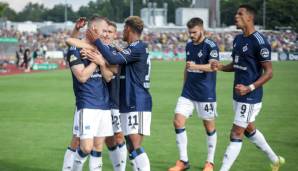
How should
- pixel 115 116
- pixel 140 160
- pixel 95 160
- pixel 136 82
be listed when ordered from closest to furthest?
pixel 95 160
pixel 140 160
pixel 136 82
pixel 115 116

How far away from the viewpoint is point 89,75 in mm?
7699

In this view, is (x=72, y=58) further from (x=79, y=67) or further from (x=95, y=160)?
(x=95, y=160)

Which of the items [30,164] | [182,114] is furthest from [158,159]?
[30,164]

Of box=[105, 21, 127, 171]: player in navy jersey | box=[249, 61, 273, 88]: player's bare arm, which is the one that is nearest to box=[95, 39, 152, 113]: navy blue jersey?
box=[105, 21, 127, 171]: player in navy jersey

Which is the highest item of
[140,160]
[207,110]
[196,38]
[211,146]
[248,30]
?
[248,30]

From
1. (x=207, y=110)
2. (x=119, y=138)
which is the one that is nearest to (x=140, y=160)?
(x=119, y=138)

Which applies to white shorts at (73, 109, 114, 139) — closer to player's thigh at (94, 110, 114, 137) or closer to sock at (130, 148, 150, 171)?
player's thigh at (94, 110, 114, 137)

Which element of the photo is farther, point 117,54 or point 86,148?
point 117,54

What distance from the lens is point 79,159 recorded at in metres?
8.02

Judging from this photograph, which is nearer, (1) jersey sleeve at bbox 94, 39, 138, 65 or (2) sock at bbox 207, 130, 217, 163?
(1) jersey sleeve at bbox 94, 39, 138, 65

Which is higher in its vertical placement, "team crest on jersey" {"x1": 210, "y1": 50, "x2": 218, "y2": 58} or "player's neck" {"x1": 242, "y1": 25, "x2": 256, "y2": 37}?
"player's neck" {"x1": 242, "y1": 25, "x2": 256, "y2": 37}

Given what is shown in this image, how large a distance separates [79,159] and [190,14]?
94.9 metres

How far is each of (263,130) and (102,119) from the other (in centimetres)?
754

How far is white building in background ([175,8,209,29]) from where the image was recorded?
301 ft
